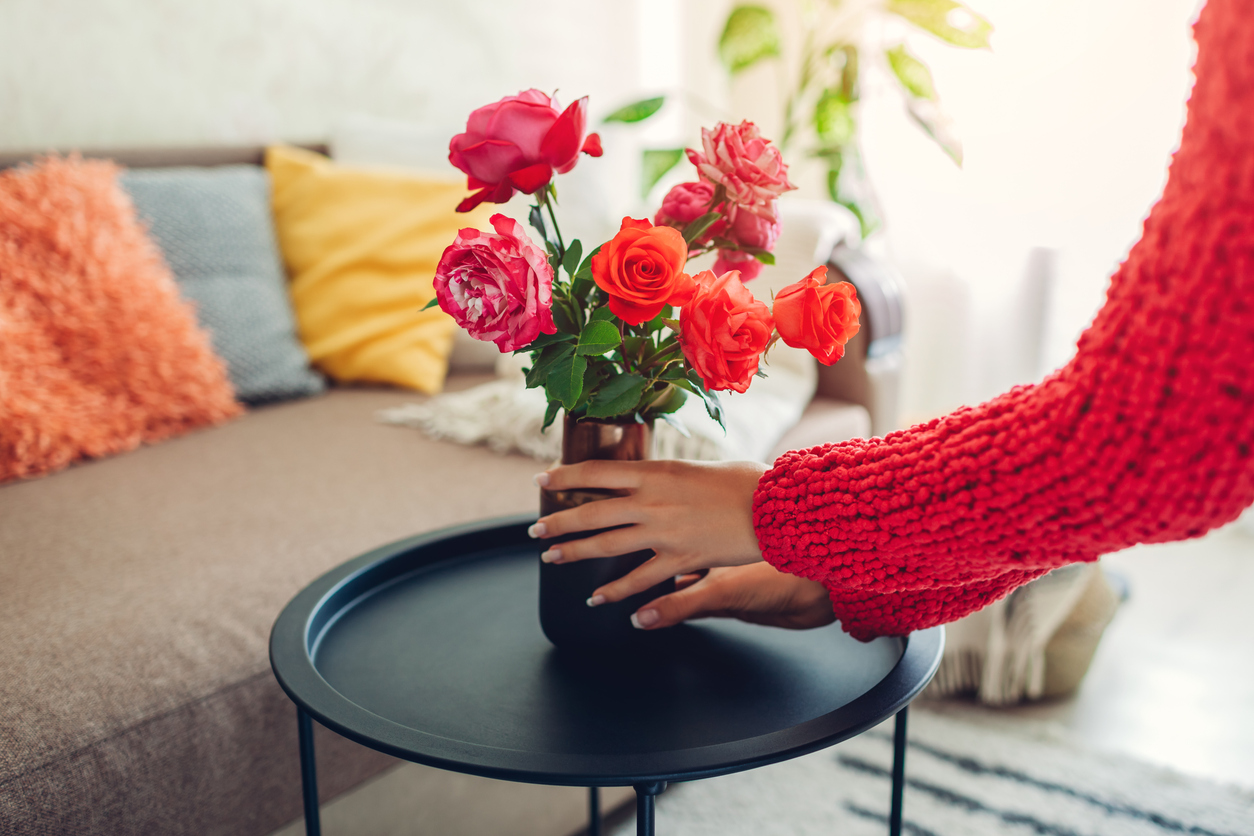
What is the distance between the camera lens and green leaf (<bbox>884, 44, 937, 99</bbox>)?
6.05 ft

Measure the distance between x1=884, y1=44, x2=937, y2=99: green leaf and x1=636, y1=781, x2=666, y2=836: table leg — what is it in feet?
5.42

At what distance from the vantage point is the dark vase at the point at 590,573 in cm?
68

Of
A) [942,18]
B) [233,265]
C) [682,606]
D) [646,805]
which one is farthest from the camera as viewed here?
[942,18]

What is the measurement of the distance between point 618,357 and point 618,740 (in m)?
0.27

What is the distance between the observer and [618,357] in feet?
2.12

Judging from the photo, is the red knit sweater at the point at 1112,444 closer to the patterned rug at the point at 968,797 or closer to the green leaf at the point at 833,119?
the patterned rug at the point at 968,797

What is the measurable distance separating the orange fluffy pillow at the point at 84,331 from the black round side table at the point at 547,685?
642 millimetres

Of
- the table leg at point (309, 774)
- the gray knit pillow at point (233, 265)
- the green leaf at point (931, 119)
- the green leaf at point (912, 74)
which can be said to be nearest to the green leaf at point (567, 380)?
the table leg at point (309, 774)

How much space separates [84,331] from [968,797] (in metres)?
1.40

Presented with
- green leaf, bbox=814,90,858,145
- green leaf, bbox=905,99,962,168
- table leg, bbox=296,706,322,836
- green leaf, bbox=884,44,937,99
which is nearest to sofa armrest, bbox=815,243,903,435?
green leaf, bbox=905,99,962,168

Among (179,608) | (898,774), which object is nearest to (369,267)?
(179,608)

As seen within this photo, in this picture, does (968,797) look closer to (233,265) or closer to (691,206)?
(691,206)

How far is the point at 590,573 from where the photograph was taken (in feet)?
2.25

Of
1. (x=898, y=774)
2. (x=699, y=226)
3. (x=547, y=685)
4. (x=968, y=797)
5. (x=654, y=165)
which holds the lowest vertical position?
(x=968, y=797)
